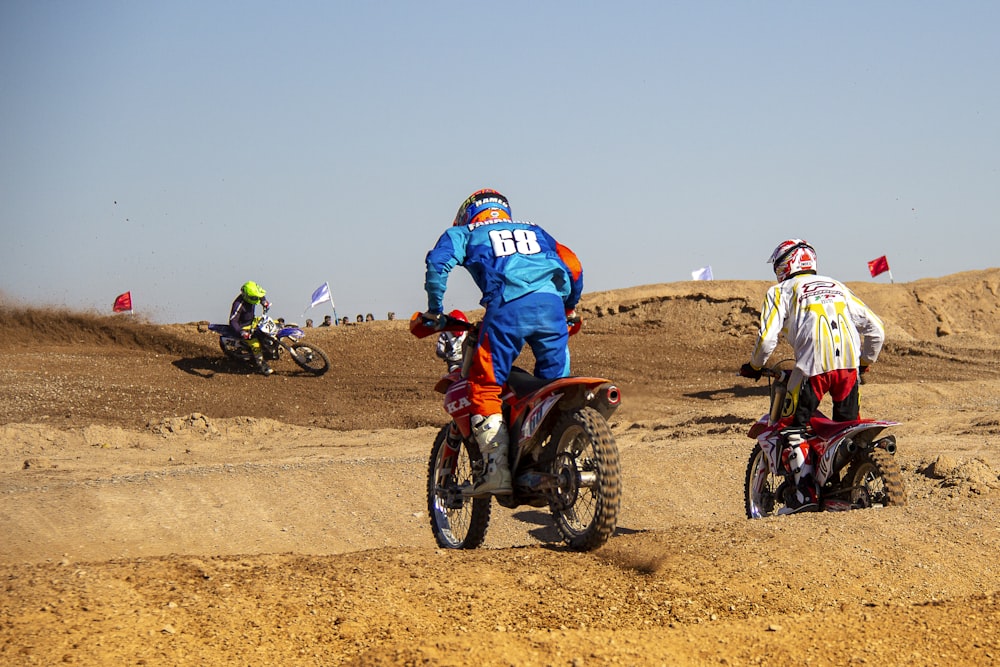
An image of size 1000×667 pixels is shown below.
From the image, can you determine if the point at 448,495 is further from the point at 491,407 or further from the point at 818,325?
the point at 818,325

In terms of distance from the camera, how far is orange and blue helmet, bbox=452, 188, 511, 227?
641 cm

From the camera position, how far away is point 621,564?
5102mm

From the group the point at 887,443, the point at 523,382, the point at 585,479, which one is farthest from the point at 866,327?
the point at 585,479

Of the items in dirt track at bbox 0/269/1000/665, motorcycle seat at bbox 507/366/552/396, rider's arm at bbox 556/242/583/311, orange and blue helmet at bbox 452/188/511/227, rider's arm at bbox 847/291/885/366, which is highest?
orange and blue helmet at bbox 452/188/511/227

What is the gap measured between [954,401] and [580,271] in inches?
434

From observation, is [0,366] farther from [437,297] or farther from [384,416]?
[437,297]

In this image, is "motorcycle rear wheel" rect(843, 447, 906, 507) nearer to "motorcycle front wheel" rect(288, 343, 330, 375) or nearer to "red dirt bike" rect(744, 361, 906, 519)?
"red dirt bike" rect(744, 361, 906, 519)

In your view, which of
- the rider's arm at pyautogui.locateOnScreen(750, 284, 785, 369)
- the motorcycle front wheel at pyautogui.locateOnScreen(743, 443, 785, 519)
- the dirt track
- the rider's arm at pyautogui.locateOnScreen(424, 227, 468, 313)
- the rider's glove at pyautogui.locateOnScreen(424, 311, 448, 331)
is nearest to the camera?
the dirt track

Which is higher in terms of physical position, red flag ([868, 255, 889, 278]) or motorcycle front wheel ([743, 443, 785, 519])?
red flag ([868, 255, 889, 278])

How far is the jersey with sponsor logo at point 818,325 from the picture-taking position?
6.71 meters

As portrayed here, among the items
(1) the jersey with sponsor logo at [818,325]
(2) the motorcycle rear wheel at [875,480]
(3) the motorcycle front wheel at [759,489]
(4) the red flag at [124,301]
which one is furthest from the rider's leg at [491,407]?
(4) the red flag at [124,301]

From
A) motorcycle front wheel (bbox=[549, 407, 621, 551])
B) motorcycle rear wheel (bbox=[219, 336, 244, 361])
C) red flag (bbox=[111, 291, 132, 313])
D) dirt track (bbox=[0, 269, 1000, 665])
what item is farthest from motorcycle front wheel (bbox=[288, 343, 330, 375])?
motorcycle front wheel (bbox=[549, 407, 621, 551])

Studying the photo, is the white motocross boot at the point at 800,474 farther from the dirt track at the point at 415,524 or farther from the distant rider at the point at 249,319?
the distant rider at the point at 249,319

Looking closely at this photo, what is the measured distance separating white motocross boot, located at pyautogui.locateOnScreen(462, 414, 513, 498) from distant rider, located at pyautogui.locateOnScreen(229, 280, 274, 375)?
13.4 metres
